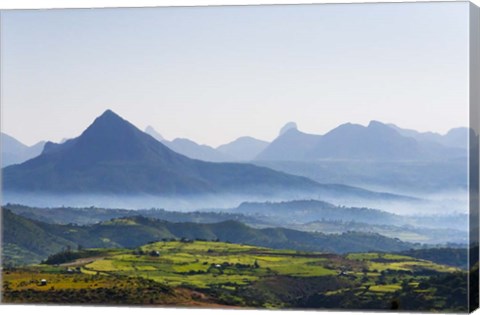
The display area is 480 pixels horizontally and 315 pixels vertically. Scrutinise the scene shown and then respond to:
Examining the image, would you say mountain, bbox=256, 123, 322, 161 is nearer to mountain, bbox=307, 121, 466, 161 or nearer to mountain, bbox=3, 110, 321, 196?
mountain, bbox=307, 121, 466, 161

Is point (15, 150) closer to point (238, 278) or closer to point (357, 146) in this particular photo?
point (238, 278)

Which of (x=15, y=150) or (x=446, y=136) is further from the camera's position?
(x=15, y=150)

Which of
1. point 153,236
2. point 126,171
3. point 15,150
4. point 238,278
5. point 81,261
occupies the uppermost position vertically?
point 15,150

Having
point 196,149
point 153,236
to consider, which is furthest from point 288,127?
point 153,236

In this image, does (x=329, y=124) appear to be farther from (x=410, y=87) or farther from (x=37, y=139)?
(x=37, y=139)

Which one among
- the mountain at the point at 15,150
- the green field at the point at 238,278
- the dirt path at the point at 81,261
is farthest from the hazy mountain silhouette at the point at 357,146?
the mountain at the point at 15,150

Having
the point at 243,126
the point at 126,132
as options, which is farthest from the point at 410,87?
the point at 126,132

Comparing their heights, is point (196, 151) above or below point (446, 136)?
below
